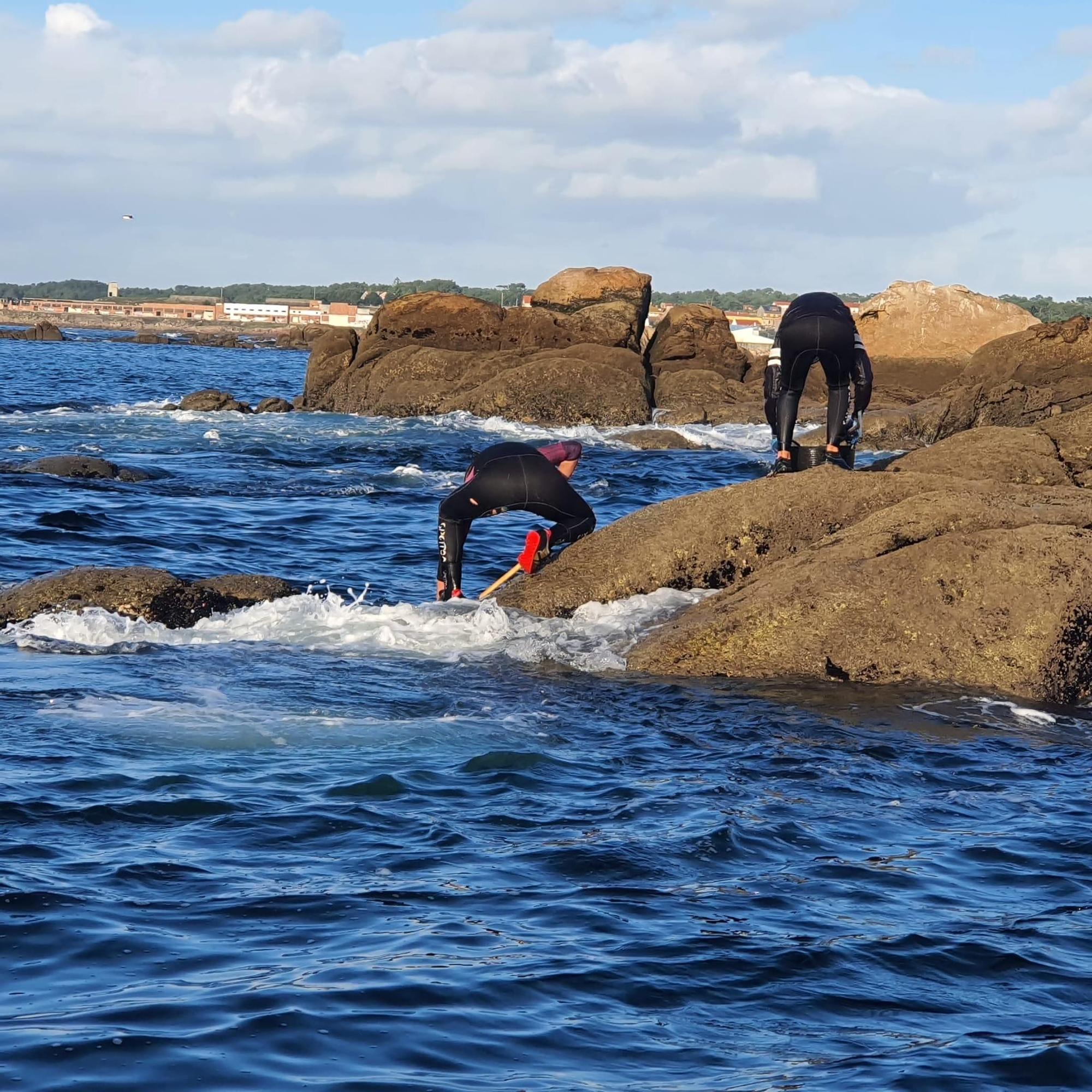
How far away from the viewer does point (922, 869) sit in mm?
6180

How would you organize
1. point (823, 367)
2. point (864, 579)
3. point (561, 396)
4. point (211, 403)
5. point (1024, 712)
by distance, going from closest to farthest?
1. point (1024, 712)
2. point (864, 579)
3. point (823, 367)
4. point (561, 396)
5. point (211, 403)

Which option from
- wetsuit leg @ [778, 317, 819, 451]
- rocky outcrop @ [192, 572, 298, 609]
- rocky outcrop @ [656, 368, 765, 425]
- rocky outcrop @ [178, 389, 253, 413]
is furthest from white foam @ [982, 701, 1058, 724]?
rocky outcrop @ [178, 389, 253, 413]

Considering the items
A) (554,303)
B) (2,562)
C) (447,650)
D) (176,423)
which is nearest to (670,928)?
(447,650)

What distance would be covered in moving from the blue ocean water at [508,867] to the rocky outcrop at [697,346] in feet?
102

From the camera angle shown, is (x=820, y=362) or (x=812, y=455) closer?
(x=820, y=362)

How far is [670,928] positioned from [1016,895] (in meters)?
1.55

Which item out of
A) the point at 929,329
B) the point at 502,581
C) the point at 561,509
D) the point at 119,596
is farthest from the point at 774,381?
the point at 929,329

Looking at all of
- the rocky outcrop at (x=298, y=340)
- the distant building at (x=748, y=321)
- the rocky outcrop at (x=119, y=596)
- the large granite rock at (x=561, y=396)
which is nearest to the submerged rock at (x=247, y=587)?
the rocky outcrop at (x=119, y=596)

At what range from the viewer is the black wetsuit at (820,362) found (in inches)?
518

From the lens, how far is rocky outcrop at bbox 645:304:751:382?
4153 cm

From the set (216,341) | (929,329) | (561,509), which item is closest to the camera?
(561,509)

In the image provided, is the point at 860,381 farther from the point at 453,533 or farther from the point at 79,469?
the point at 79,469

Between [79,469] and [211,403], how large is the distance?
50.4 ft

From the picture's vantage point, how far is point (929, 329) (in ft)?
132
